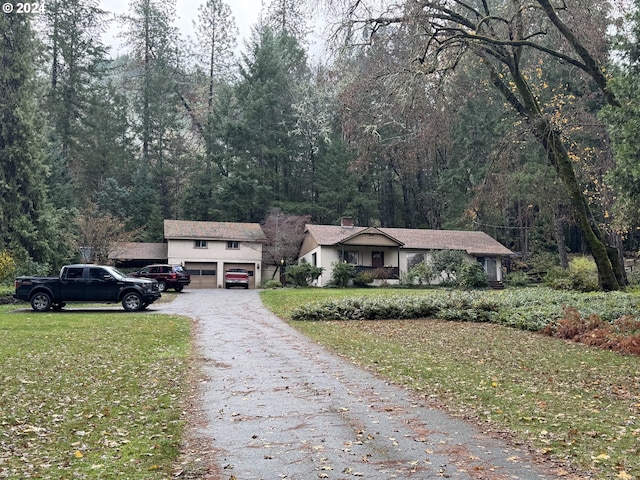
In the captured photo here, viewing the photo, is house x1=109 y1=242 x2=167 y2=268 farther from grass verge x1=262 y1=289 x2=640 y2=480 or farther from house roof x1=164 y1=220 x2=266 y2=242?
grass verge x1=262 y1=289 x2=640 y2=480

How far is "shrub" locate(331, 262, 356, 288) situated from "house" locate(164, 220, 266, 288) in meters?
7.87

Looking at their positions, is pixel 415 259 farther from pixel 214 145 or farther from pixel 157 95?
pixel 157 95

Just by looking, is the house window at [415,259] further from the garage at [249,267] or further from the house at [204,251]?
the garage at [249,267]

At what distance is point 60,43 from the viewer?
5097 centimetres

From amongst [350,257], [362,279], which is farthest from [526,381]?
[350,257]

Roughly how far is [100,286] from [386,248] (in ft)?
75.4

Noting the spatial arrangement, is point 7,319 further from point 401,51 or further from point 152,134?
point 152,134

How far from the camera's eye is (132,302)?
22.1 m

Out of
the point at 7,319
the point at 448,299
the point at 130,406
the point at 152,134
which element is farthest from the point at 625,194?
the point at 152,134

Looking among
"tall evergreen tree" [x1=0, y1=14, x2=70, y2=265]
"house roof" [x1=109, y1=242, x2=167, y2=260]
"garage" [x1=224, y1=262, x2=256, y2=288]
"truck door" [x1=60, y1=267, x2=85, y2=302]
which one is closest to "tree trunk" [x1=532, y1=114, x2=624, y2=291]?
"truck door" [x1=60, y1=267, x2=85, y2=302]

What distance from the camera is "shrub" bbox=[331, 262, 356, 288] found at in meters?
37.2

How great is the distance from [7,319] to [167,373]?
11.3 metres

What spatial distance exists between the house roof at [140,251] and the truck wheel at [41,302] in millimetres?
17973

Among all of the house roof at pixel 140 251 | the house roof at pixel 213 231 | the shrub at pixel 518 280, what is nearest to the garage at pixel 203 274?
the house roof at pixel 213 231
